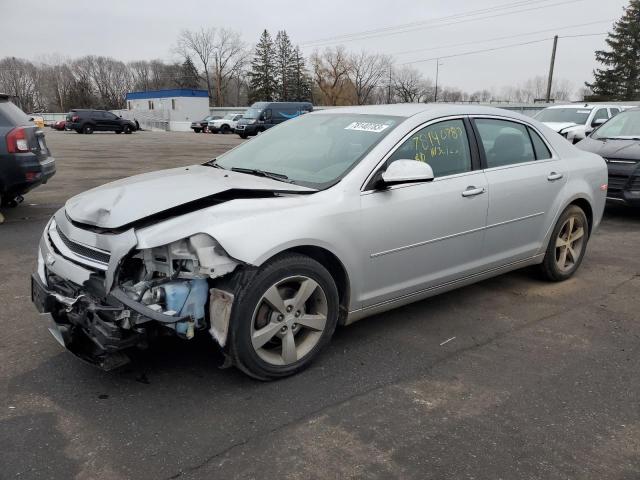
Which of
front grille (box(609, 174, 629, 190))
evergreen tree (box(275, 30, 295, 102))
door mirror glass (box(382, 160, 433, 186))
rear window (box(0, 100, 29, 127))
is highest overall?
evergreen tree (box(275, 30, 295, 102))

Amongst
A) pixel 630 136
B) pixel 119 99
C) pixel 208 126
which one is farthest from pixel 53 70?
pixel 630 136

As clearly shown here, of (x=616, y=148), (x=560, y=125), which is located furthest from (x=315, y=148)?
(x=560, y=125)

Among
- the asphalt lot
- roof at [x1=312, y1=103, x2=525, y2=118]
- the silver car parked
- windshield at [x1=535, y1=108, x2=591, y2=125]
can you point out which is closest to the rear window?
the asphalt lot

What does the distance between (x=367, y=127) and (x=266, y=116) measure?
29.4m

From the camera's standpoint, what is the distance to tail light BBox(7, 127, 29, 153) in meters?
6.78

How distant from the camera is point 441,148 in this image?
12.8 feet

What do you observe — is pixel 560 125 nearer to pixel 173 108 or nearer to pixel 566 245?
pixel 566 245

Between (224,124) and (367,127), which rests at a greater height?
(367,127)

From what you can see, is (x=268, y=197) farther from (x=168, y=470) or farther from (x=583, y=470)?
(x=583, y=470)

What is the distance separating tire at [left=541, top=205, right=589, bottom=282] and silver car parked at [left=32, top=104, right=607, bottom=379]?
0.15 metres

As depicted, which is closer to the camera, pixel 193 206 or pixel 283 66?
pixel 193 206

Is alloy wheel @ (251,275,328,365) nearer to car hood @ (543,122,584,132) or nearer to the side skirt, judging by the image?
the side skirt

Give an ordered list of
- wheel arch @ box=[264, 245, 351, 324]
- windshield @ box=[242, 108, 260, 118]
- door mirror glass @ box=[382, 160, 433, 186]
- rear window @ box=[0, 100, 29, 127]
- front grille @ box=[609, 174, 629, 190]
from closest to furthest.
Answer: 1. wheel arch @ box=[264, 245, 351, 324]
2. door mirror glass @ box=[382, 160, 433, 186]
3. rear window @ box=[0, 100, 29, 127]
4. front grille @ box=[609, 174, 629, 190]
5. windshield @ box=[242, 108, 260, 118]

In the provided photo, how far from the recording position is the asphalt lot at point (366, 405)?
2.44 m
